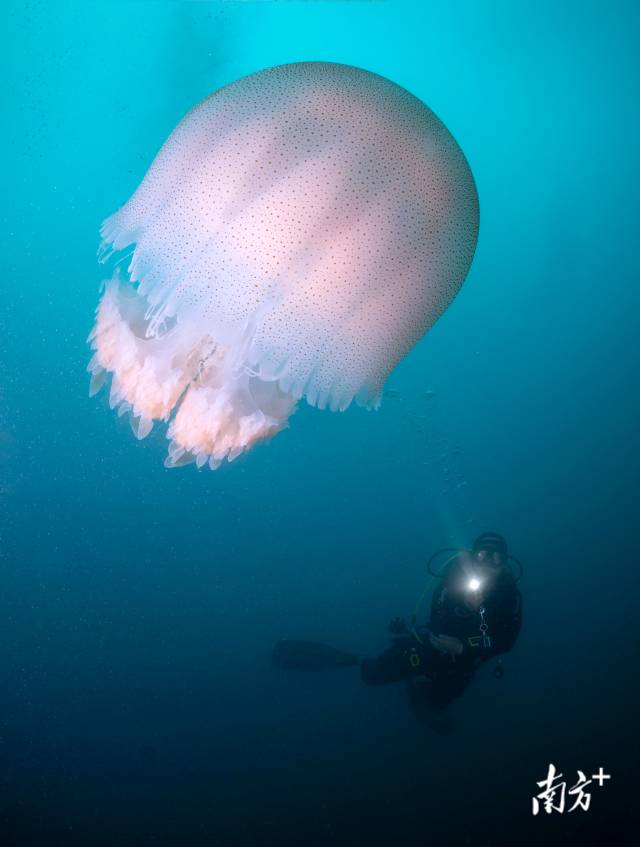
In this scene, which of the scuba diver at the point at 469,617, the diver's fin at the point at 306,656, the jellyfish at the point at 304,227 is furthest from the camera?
the diver's fin at the point at 306,656

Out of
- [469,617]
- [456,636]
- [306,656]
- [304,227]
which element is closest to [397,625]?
[456,636]

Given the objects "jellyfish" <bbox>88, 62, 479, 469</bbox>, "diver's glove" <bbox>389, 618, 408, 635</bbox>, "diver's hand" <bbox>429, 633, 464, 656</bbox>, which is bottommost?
"diver's hand" <bbox>429, 633, 464, 656</bbox>

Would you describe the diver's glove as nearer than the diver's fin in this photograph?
Yes

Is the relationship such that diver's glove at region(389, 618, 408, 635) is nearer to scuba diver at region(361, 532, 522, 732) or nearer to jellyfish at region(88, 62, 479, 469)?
scuba diver at region(361, 532, 522, 732)

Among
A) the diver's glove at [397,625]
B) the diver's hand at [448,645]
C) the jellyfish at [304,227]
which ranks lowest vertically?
the diver's hand at [448,645]

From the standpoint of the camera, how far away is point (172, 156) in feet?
7.48

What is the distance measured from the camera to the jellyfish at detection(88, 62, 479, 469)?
2.02 metres

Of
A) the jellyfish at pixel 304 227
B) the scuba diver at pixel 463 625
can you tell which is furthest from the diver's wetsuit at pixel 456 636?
the jellyfish at pixel 304 227

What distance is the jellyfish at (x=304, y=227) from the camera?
2.02 metres

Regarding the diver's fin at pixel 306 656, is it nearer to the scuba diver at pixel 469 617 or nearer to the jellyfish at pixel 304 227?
the scuba diver at pixel 469 617

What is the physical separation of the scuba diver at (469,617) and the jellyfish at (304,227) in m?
3.20

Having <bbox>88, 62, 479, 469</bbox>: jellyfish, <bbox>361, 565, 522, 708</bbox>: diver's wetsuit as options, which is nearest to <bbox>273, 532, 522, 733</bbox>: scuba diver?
<bbox>361, 565, 522, 708</bbox>: diver's wetsuit

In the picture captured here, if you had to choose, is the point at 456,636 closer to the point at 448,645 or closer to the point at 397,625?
the point at 448,645

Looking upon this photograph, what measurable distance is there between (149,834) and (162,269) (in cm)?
759
